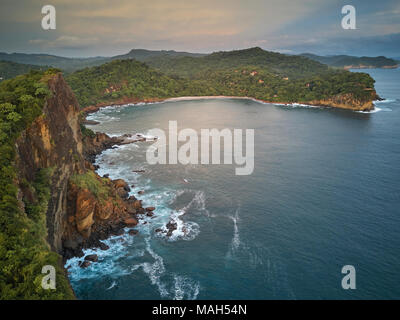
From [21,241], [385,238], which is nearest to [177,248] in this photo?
[21,241]

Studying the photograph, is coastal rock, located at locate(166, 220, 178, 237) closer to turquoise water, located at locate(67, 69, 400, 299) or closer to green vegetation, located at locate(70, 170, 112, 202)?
turquoise water, located at locate(67, 69, 400, 299)

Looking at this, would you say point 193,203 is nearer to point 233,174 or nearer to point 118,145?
point 233,174

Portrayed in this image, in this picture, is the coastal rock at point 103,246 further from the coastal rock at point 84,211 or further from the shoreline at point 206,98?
the shoreline at point 206,98

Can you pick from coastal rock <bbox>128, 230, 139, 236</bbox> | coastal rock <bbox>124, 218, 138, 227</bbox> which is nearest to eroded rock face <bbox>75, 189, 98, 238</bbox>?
coastal rock <bbox>124, 218, 138, 227</bbox>
